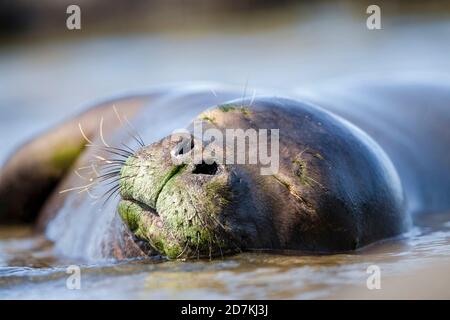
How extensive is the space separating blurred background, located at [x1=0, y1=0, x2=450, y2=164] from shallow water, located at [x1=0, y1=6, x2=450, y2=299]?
3 centimetres

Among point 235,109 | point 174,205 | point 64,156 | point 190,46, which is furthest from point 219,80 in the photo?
point 174,205

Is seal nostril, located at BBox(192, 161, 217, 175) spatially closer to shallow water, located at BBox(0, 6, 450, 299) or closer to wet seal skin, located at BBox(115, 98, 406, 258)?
wet seal skin, located at BBox(115, 98, 406, 258)

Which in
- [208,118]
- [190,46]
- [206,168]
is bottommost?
[206,168]

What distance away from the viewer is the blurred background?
36.1 feet

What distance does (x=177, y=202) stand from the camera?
4.91 meters

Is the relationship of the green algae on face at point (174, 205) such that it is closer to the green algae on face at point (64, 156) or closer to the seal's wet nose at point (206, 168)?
the seal's wet nose at point (206, 168)

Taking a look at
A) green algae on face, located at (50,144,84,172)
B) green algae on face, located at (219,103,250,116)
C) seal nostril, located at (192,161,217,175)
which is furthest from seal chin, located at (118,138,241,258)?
green algae on face, located at (50,144,84,172)

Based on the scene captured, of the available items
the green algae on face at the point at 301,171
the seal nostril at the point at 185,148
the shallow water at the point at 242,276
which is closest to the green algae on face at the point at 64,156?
the shallow water at the point at 242,276

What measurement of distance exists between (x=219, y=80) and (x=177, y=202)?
18.9 feet

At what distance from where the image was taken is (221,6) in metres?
15.3

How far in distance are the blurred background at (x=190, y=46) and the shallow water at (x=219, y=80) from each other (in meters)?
0.03

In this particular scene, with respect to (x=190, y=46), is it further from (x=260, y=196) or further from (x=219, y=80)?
(x=260, y=196)

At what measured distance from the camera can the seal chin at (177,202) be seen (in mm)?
4871
